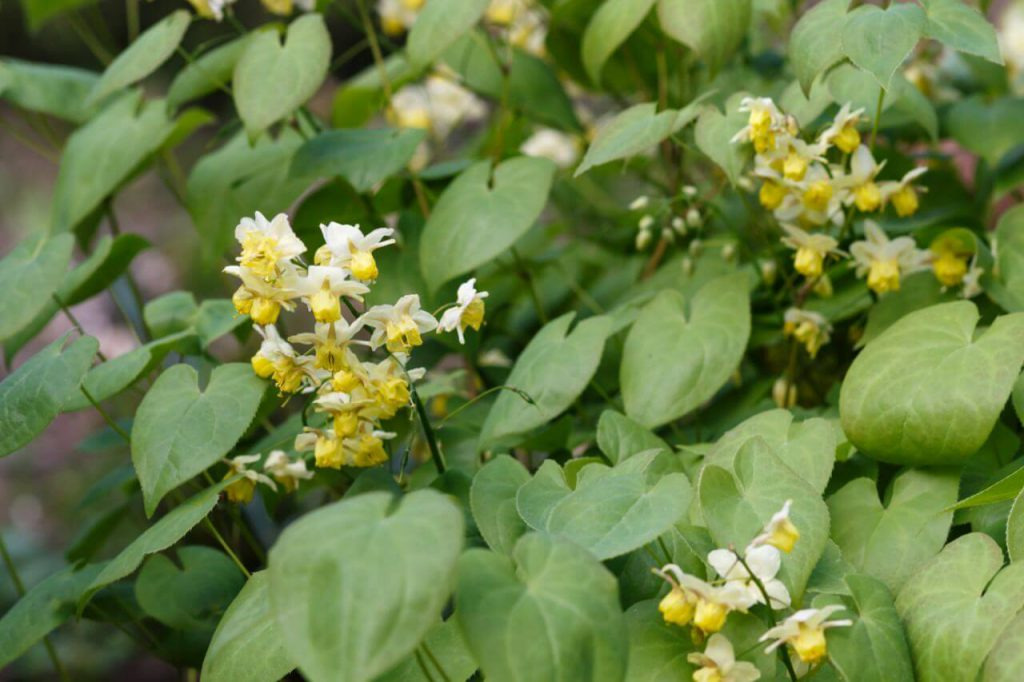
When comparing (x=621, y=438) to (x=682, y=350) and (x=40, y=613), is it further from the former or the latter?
(x=40, y=613)

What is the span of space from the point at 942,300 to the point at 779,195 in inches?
10.6

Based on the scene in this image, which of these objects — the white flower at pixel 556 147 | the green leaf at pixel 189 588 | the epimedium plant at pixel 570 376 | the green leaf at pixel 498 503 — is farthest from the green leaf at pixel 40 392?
the white flower at pixel 556 147

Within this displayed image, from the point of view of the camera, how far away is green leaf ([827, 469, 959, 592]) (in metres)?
1.01

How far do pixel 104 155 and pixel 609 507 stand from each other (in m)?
1.02

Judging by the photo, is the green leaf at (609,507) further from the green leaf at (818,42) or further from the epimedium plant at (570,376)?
the green leaf at (818,42)

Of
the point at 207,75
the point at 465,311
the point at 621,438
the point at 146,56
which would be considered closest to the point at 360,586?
the point at 465,311

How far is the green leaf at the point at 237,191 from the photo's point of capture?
1512mm

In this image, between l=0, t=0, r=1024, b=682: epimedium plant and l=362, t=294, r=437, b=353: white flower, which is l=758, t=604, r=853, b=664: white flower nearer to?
l=0, t=0, r=1024, b=682: epimedium plant

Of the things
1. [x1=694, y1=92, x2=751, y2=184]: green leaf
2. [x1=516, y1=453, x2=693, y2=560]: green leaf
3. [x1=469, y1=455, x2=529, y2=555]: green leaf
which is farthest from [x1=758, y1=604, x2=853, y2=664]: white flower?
[x1=694, y1=92, x2=751, y2=184]: green leaf

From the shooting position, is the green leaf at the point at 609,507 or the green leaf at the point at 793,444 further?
the green leaf at the point at 793,444

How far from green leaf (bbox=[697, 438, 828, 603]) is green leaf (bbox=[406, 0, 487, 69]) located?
2.00ft

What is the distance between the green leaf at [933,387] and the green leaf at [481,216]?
1.42ft

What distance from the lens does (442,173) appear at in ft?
5.03

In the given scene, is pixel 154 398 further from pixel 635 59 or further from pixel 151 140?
pixel 635 59
